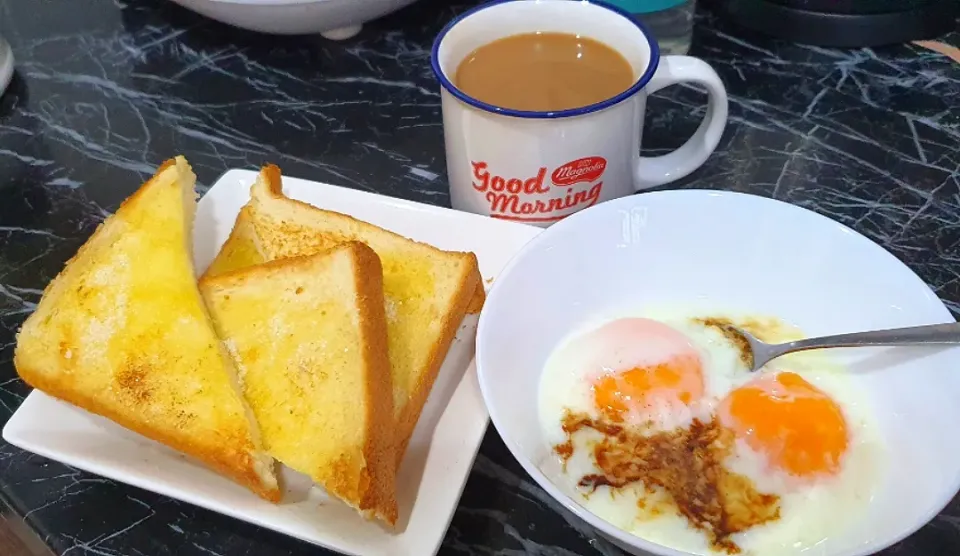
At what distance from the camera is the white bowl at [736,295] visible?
2.34 feet

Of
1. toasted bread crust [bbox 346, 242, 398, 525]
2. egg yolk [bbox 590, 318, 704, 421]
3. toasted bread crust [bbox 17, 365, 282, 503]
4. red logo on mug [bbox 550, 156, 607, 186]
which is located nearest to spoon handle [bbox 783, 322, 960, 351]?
egg yolk [bbox 590, 318, 704, 421]

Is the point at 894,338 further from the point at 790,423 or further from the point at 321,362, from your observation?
the point at 321,362

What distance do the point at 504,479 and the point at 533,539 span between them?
0.23 feet

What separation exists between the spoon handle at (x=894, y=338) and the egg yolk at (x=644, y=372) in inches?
4.2

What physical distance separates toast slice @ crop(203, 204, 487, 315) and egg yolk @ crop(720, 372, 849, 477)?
22.7 inches

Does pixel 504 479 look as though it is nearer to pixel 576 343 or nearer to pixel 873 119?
pixel 576 343

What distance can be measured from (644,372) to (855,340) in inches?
8.0

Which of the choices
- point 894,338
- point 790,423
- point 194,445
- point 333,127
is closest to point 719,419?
point 790,423

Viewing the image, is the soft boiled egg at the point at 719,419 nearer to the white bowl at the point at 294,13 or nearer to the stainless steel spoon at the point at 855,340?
the stainless steel spoon at the point at 855,340

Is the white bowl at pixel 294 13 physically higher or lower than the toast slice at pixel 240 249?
higher

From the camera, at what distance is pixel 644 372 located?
805mm

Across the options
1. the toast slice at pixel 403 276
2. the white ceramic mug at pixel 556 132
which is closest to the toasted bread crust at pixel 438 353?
the toast slice at pixel 403 276

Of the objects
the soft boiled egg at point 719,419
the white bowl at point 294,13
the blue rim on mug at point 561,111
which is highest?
the blue rim on mug at point 561,111

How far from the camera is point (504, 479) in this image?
829 millimetres
